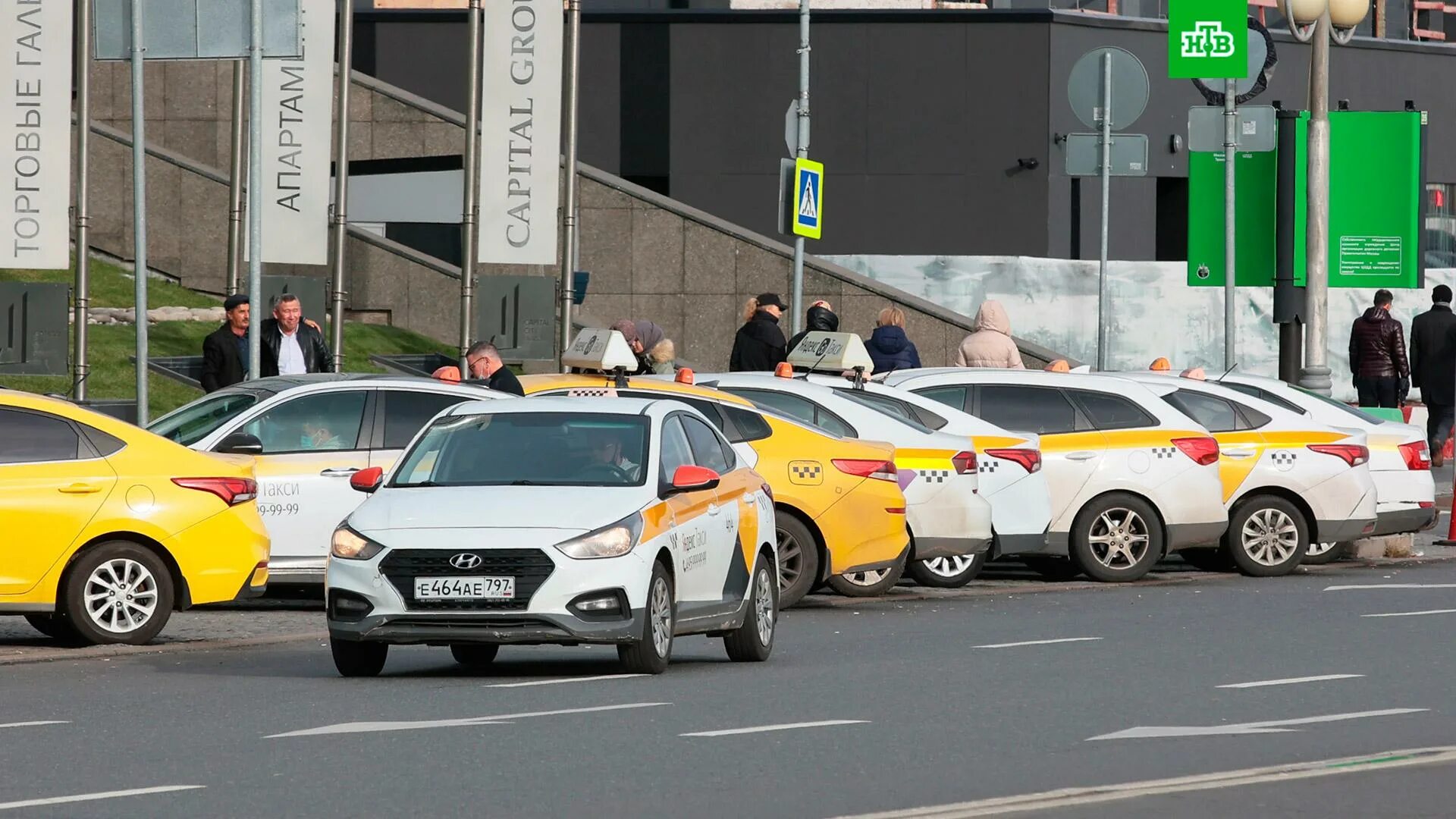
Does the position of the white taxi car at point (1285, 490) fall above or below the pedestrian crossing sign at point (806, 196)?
below

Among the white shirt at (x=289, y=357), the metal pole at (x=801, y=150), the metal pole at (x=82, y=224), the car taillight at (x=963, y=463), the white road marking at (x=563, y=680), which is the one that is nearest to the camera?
the white road marking at (x=563, y=680)

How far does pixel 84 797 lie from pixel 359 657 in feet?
13.2

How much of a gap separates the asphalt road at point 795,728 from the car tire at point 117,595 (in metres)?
0.29

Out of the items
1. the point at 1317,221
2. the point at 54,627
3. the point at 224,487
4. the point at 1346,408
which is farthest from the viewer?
the point at 1317,221

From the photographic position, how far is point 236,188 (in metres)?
28.2

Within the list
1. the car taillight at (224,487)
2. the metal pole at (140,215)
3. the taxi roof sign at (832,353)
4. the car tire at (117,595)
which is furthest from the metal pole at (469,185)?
the car tire at (117,595)

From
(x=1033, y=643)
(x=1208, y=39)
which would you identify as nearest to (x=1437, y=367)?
(x=1208, y=39)

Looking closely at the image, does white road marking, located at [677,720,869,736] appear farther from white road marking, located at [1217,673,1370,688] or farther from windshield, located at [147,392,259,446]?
windshield, located at [147,392,259,446]

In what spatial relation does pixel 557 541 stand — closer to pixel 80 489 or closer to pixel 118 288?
pixel 80 489

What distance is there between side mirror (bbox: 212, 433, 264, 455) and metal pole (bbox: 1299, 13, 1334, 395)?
452 inches

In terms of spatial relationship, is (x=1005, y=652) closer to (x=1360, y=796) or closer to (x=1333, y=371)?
(x=1360, y=796)

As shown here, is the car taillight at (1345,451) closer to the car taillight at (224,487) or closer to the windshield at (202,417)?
the windshield at (202,417)

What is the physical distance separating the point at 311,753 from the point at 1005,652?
16.4 ft

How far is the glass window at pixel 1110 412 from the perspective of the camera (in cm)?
1897
